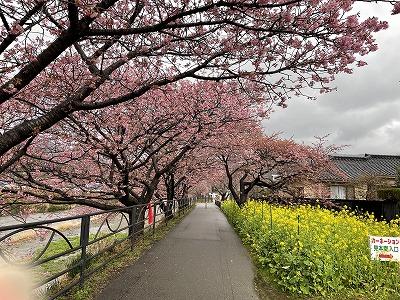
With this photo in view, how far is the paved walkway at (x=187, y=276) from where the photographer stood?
5.32 meters

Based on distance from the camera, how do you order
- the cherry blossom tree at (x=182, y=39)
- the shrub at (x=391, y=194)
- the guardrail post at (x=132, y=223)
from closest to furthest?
the cherry blossom tree at (x=182, y=39), the guardrail post at (x=132, y=223), the shrub at (x=391, y=194)

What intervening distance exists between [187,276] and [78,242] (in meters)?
4.54

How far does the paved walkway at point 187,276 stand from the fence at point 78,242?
0.64 meters

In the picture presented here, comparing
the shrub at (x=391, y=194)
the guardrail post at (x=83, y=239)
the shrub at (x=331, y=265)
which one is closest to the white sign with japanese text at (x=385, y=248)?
the shrub at (x=331, y=265)

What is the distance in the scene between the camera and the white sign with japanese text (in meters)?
5.40

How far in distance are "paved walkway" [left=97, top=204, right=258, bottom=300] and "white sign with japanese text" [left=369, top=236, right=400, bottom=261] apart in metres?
2.11

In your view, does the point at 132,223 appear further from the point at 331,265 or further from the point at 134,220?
the point at 331,265

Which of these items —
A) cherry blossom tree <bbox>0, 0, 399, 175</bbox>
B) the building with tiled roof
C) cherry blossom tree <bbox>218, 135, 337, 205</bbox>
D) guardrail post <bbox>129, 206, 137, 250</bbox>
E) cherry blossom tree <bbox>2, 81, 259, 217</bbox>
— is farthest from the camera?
the building with tiled roof

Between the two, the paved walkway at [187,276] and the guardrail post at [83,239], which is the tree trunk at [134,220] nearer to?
the paved walkway at [187,276]

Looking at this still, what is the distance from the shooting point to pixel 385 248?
Answer: 17.8ft

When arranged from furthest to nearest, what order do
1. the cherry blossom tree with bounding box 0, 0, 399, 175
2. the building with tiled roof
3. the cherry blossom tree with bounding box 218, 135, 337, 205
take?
the building with tiled roof → the cherry blossom tree with bounding box 218, 135, 337, 205 → the cherry blossom tree with bounding box 0, 0, 399, 175

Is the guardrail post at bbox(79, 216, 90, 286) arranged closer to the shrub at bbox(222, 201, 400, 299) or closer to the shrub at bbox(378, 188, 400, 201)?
the shrub at bbox(222, 201, 400, 299)

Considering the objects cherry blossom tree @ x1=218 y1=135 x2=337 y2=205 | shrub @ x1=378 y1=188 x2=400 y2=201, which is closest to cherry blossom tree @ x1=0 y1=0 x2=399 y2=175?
cherry blossom tree @ x1=218 y1=135 x2=337 y2=205

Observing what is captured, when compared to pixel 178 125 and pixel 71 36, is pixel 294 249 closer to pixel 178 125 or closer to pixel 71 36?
pixel 71 36
